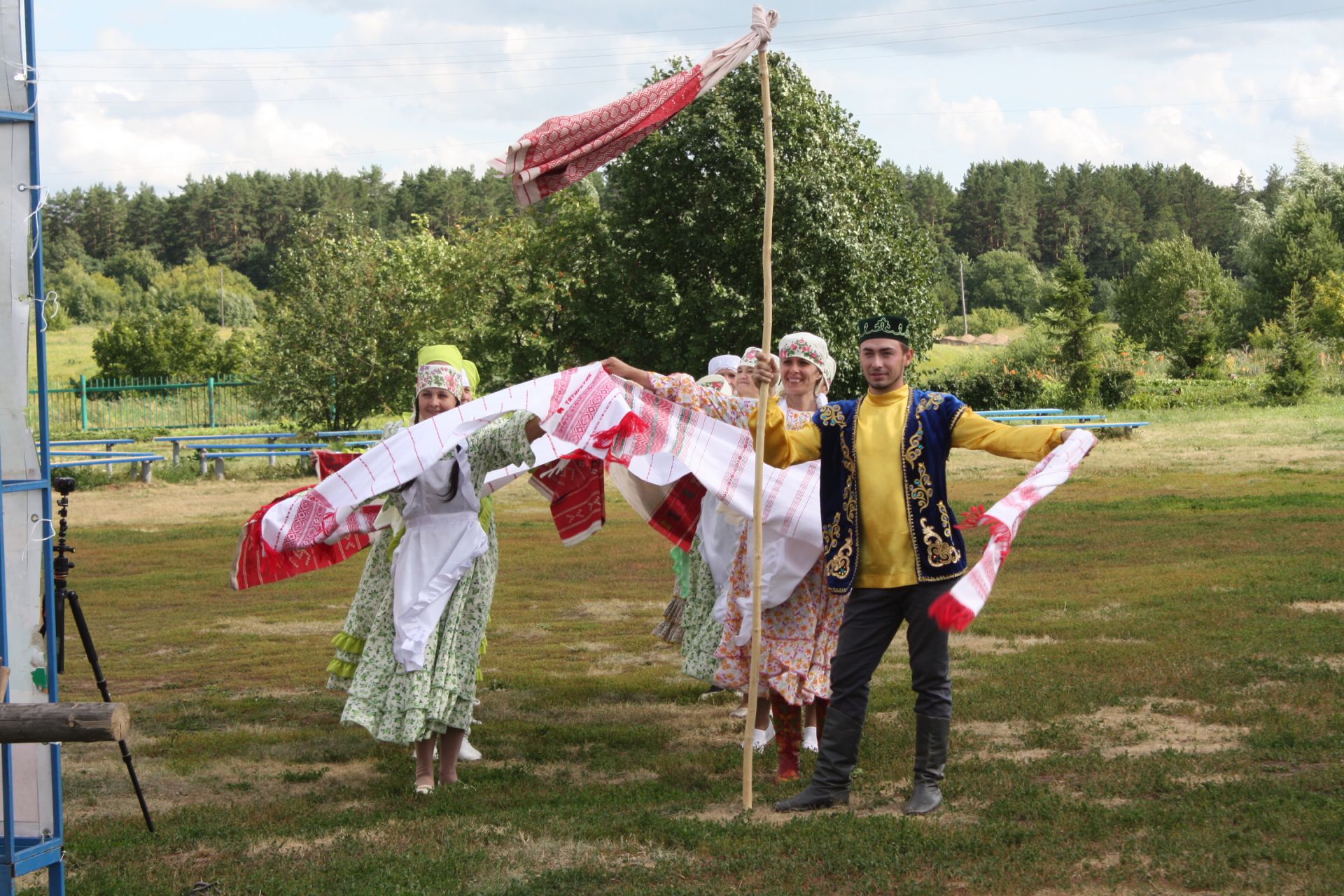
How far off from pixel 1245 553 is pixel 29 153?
11.5m

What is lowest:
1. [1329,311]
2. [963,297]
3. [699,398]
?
[699,398]

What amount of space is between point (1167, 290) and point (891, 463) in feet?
185

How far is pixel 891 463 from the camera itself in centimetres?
561

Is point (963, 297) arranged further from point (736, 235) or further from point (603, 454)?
point (603, 454)

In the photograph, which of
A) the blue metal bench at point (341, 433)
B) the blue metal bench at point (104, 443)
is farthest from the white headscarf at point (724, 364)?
the blue metal bench at point (104, 443)

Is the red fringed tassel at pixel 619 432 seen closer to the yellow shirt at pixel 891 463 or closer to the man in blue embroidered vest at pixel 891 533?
the man in blue embroidered vest at pixel 891 533

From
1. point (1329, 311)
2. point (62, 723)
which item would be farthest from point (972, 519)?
point (1329, 311)

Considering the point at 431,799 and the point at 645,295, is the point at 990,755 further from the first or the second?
the point at 645,295

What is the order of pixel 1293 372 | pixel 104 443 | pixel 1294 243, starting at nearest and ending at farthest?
pixel 104 443 → pixel 1293 372 → pixel 1294 243

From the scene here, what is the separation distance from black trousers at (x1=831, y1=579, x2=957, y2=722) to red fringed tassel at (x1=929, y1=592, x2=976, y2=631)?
2.33 feet

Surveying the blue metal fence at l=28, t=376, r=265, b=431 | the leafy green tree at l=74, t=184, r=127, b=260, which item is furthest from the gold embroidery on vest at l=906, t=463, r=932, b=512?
the leafy green tree at l=74, t=184, r=127, b=260

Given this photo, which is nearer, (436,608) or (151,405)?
(436,608)

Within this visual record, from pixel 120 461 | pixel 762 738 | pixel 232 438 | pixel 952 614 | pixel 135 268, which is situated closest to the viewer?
pixel 952 614

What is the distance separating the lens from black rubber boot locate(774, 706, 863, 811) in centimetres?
571
